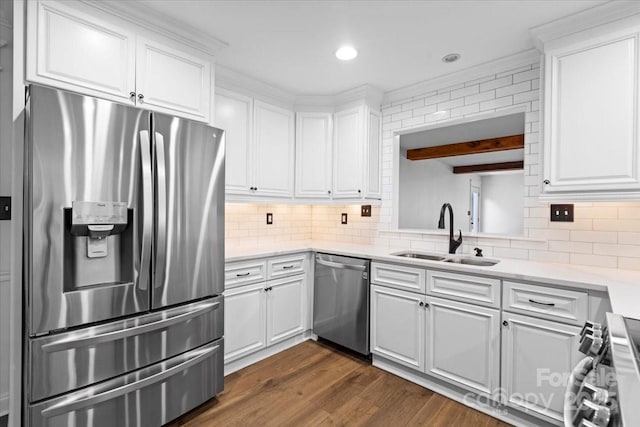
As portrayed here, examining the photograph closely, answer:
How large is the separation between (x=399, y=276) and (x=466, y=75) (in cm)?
177

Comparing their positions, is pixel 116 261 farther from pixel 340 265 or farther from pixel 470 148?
pixel 470 148

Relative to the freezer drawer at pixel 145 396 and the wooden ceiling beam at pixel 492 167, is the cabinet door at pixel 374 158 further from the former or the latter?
the freezer drawer at pixel 145 396

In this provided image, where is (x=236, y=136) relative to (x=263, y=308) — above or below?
above

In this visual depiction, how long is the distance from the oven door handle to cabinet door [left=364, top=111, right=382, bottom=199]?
2.28m

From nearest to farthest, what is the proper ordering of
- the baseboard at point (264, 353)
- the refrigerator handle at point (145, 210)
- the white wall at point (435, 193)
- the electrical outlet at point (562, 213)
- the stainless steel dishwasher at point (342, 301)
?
the refrigerator handle at point (145, 210), the electrical outlet at point (562, 213), the baseboard at point (264, 353), the stainless steel dishwasher at point (342, 301), the white wall at point (435, 193)

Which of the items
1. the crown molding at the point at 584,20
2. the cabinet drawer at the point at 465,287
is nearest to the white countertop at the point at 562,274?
the cabinet drawer at the point at 465,287

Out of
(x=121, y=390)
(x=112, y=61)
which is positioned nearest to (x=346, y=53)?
(x=112, y=61)

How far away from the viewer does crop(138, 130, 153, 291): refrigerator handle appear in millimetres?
1669

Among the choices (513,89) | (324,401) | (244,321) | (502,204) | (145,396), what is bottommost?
(324,401)

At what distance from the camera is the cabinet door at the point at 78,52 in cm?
155

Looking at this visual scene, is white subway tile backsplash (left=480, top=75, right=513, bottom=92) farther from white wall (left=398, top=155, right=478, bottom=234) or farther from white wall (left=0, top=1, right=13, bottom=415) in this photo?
white wall (left=0, top=1, right=13, bottom=415)

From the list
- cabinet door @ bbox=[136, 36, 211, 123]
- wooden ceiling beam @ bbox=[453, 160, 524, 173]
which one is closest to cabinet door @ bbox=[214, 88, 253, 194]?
cabinet door @ bbox=[136, 36, 211, 123]

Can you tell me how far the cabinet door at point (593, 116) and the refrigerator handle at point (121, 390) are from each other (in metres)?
2.41

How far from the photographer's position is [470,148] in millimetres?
3232
